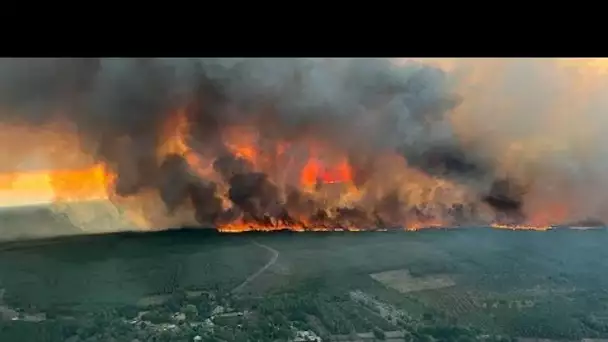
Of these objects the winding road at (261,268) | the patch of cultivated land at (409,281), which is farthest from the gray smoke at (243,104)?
the patch of cultivated land at (409,281)

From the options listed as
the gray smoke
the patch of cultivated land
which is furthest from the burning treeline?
the patch of cultivated land

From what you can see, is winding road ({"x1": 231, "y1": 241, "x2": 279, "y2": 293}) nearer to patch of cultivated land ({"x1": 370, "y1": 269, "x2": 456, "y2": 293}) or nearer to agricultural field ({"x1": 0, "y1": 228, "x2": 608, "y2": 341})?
agricultural field ({"x1": 0, "y1": 228, "x2": 608, "y2": 341})

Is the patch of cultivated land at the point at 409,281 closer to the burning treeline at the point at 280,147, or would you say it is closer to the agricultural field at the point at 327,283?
the agricultural field at the point at 327,283

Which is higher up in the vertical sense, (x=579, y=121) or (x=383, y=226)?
(x=579, y=121)

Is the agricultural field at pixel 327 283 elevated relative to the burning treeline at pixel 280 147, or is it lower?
lower
